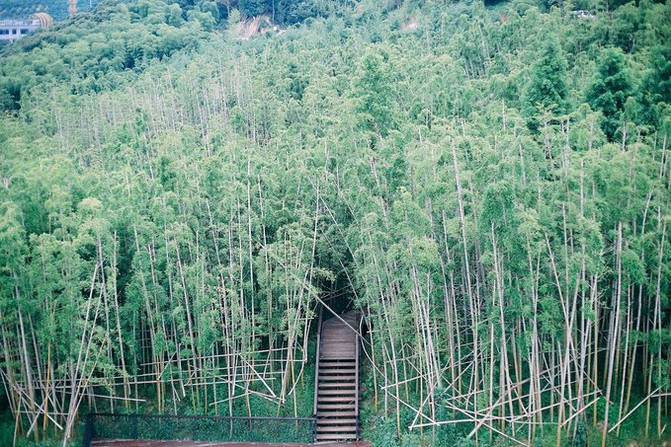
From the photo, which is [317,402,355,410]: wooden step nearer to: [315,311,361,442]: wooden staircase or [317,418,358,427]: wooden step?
[315,311,361,442]: wooden staircase

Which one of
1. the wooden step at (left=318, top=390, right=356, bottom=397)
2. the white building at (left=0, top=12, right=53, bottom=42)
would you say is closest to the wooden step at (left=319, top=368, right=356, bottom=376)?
the wooden step at (left=318, top=390, right=356, bottom=397)

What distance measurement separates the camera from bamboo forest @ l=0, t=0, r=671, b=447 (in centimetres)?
1420

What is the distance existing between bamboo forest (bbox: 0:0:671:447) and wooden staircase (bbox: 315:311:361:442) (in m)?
0.18

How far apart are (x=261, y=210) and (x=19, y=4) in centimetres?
2178

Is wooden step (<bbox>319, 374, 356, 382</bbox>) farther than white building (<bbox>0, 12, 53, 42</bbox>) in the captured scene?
No

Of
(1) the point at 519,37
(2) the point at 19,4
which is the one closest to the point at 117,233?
(1) the point at 519,37

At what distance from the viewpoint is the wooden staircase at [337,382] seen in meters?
16.2

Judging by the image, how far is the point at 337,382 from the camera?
17391mm

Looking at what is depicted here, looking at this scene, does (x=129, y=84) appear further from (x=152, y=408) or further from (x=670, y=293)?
(x=670, y=293)

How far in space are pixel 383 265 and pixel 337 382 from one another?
325cm

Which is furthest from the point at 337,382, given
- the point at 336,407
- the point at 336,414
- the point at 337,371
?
the point at 336,414

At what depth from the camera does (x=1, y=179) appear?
16906 mm

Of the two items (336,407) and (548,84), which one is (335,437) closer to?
(336,407)

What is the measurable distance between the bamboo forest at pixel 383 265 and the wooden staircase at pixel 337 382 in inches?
7.3
